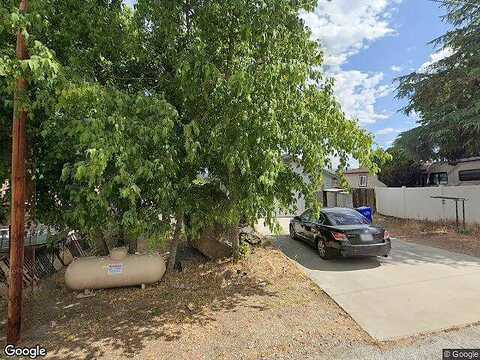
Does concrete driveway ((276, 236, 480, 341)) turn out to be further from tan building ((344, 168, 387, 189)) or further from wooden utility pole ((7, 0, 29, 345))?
tan building ((344, 168, 387, 189))

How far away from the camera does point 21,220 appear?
14.8ft

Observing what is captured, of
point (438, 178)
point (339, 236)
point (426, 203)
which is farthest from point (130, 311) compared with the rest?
point (438, 178)

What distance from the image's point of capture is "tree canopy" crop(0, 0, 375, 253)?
4.64 meters

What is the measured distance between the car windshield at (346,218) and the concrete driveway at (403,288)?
99 cm

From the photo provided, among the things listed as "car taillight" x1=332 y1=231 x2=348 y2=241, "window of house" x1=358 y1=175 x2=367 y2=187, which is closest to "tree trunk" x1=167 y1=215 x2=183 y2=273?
"car taillight" x1=332 y1=231 x2=348 y2=241

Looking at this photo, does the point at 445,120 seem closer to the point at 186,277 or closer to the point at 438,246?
the point at 438,246

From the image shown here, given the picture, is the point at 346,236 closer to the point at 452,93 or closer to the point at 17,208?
the point at 17,208

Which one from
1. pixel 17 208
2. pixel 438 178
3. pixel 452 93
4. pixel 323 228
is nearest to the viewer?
pixel 17 208

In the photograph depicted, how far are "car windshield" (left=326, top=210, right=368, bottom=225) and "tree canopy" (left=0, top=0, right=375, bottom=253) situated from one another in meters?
2.75

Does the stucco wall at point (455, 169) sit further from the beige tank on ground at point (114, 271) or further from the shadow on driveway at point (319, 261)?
the beige tank on ground at point (114, 271)

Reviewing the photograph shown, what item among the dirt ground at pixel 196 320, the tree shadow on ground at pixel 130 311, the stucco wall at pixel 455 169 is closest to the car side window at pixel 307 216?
the dirt ground at pixel 196 320

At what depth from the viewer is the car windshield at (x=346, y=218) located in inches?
350

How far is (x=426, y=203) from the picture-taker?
15.4 m

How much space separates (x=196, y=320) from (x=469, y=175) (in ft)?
61.4
